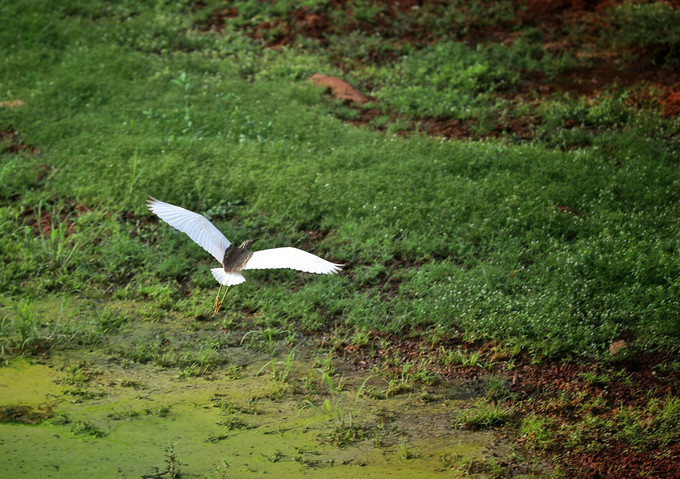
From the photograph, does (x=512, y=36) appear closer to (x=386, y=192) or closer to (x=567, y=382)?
(x=386, y=192)

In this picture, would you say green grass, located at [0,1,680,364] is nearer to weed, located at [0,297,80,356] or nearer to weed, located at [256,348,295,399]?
weed, located at [0,297,80,356]

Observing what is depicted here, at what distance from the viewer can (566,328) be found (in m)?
4.92

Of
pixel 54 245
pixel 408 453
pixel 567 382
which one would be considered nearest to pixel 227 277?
pixel 408 453

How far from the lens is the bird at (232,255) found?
15.1 feet

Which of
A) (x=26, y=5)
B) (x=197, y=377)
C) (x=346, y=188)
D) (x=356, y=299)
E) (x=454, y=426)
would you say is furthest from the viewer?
(x=26, y=5)

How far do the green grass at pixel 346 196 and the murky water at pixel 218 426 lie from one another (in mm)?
381

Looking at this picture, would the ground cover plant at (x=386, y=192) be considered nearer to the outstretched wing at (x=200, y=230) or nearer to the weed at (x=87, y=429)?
the outstretched wing at (x=200, y=230)

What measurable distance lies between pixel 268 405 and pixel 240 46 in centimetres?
640

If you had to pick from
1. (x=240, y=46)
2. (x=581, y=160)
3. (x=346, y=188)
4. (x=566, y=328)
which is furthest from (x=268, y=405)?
(x=240, y=46)

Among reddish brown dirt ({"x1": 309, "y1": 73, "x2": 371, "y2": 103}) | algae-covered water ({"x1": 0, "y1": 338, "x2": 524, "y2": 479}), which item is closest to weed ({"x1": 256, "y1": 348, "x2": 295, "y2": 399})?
algae-covered water ({"x1": 0, "y1": 338, "x2": 524, "y2": 479})

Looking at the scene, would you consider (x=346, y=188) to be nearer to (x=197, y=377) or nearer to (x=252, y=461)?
(x=197, y=377)

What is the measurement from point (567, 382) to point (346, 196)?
274 cm

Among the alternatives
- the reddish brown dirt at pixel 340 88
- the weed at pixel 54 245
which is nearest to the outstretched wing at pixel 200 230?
the weed at pixel 54 245

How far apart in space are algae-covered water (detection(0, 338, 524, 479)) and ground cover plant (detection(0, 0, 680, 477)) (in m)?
0.19
